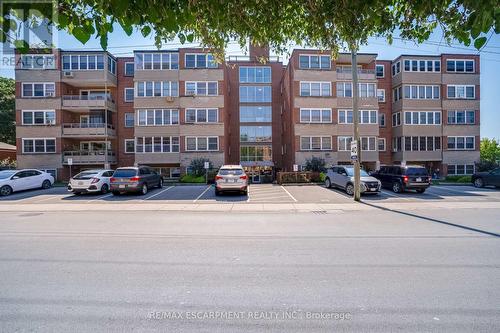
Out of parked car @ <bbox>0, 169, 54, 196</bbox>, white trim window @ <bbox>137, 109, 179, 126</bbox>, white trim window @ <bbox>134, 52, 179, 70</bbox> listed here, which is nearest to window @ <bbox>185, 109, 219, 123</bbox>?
white trim window @ <bbox>137, 109, 179, 126</bbox>

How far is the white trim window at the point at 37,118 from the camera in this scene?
91.4 ft

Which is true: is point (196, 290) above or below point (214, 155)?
below

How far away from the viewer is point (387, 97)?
32.8 m

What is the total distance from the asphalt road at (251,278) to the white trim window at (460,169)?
2710 cm

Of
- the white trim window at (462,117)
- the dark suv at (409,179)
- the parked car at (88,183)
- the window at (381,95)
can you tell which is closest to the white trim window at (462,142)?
the white trim window at (462,117)

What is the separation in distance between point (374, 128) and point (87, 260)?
2948 cm

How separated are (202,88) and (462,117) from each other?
2991 cm

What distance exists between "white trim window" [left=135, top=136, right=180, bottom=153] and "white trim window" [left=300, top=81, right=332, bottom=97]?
1446 centimetres

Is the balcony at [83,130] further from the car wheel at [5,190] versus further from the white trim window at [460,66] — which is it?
the white trim window at [460,66]

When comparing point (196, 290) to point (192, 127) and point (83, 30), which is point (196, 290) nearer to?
point (83, 30)

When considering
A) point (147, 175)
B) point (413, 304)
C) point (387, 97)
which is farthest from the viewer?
point (387, 97)

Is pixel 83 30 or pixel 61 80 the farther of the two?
pixel 61 80

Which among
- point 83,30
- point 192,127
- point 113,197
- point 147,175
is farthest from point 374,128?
point 83,30

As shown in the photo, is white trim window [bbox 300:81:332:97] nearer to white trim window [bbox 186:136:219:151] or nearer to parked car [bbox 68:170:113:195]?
white trim window [bbox 186:136:219:151]
